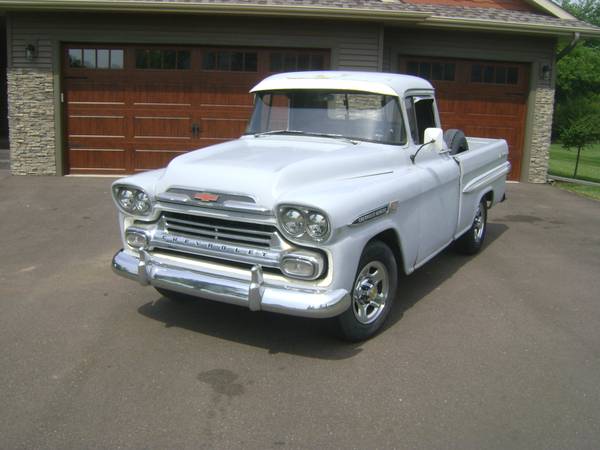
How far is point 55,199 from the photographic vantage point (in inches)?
401

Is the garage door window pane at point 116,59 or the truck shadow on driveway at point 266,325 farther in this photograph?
the garage door window pane at point 116,59

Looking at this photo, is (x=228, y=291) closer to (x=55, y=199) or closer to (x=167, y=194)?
(x=167, y=194)

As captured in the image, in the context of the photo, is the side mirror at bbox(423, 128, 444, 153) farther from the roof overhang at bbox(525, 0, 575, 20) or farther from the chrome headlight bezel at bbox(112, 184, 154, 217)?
the roof overhang at bbox(525, 0, 575, 20)

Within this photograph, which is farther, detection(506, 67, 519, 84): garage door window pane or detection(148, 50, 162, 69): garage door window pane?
detection(506, 67, 519, 84): garage door window pane

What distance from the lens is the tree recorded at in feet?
47.2

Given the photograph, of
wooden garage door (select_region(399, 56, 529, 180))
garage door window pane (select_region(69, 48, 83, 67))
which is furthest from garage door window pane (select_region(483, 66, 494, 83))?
garage door window pane (select_region(69, 48, 83, 67))

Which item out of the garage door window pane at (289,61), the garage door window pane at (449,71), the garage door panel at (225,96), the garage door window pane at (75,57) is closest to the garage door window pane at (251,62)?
the garage door panel at (225,96)

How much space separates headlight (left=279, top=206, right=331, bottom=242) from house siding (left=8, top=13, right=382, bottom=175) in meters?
8.72

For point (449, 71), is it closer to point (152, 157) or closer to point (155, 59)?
point (155, 59)

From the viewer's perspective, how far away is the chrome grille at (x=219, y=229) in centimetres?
416

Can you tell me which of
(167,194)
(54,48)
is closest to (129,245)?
(167,194)

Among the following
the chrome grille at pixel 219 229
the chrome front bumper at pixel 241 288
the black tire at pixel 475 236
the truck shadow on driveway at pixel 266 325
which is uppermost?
the chrome grille at pixel 219 229

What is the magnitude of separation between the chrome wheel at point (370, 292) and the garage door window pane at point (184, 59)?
8.79 m

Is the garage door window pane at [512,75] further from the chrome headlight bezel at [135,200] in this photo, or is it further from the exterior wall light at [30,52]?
the chrome headlight bezel at [135,200]
